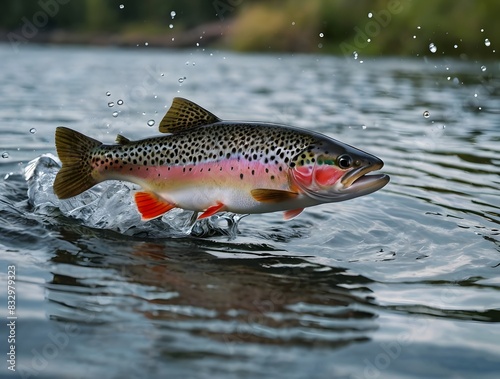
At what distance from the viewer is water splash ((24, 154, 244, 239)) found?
6.17 meters

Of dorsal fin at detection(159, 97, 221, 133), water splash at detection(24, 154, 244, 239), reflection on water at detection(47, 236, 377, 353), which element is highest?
dorsal fin at detection(159, 97, 221, 133)

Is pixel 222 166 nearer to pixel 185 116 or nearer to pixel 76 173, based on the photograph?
pixel 185 116

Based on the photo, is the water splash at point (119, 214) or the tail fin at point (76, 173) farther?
the water splash at point (119, 214)

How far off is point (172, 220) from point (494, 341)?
309 centimetres

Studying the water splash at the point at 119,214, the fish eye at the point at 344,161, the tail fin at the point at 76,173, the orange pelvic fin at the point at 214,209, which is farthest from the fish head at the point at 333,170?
the tail fin at the point at 76,173

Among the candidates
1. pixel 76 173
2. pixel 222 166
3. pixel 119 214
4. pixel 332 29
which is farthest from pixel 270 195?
pixel 332 29

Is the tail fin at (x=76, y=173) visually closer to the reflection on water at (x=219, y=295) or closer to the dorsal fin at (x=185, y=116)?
the reflection on water at (x=219, y=295)

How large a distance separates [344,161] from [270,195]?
507mm

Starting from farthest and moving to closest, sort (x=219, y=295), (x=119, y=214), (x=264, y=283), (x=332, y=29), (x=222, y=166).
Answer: (x=332, y=29) → (x=119, y=214) → (x=222, y=166) → (x=264, y=283) → (x=219, y=295)

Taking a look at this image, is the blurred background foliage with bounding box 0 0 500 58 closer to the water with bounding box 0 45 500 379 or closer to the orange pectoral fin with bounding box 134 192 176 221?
the water with bounding box 0 45 500 379

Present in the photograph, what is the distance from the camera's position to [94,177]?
5609mm

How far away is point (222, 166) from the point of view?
17.1 feet

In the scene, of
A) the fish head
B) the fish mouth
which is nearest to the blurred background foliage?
the fish head

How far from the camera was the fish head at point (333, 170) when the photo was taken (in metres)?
4.96
